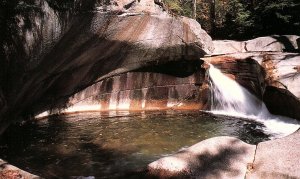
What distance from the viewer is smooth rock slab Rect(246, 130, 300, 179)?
5027 millimetres

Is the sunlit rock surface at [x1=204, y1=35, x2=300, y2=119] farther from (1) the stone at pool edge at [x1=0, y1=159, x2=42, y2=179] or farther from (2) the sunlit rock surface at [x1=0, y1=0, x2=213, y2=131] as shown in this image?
(1) the stone at pool edge at [x1=0, y1=159, x2=42, y2=179]

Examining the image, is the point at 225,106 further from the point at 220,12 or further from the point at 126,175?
the point at 220,12

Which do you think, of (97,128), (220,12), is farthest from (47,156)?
(220,12)

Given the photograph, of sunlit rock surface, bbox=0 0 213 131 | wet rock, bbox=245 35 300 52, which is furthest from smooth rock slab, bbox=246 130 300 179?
wet rock, bbox=245 35 300 52

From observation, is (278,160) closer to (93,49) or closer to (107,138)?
(107,138)

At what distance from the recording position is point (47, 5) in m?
8.45

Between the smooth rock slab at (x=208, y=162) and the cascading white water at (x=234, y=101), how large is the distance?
7.66 m

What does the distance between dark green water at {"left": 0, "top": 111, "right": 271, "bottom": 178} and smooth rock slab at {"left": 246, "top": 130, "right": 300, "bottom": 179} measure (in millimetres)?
2764

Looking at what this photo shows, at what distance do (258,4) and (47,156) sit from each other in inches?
692

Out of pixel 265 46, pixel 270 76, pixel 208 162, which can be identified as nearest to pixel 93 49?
pixel 270 76

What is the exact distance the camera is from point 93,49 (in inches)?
462

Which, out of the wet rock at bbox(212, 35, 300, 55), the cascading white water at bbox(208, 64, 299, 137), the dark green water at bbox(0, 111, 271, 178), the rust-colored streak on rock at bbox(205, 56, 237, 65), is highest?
the wet rock at bbox(212, 35, 300, 55)

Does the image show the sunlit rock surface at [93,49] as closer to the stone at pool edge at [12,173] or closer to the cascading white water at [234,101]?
the cascading white water at [234,101]

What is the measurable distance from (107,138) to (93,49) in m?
3.08
